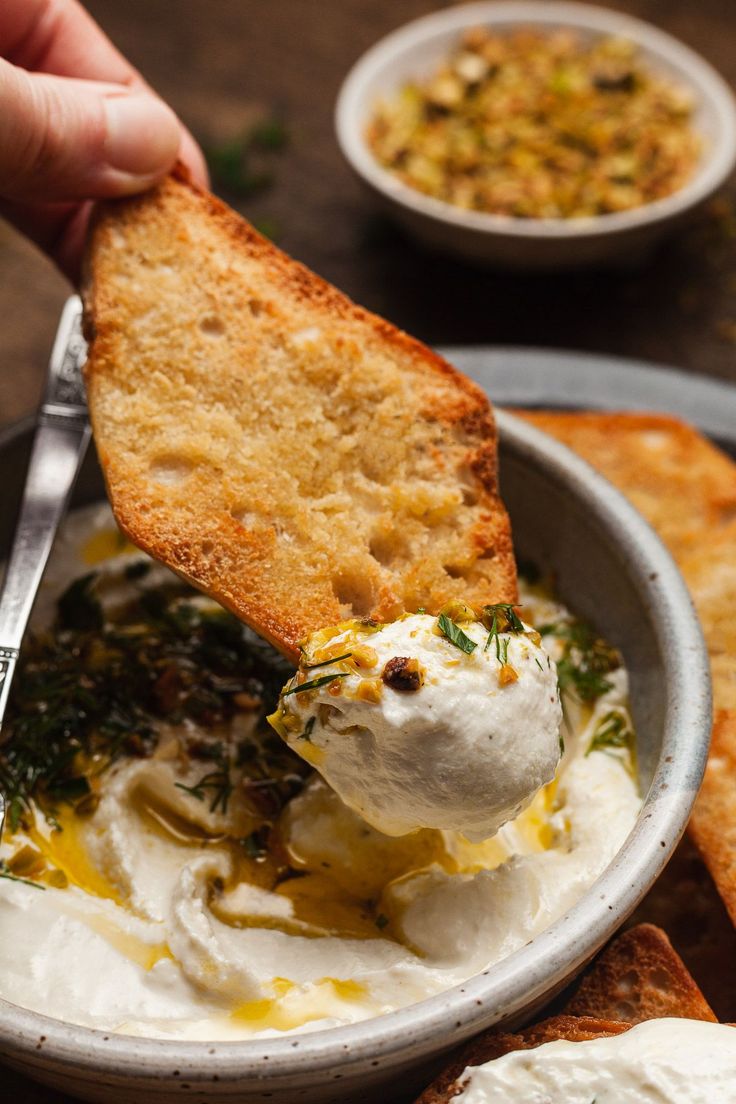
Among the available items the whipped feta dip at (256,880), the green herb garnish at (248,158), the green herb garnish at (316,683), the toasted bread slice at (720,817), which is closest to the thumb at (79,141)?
the whipped feta dip at (256,880)

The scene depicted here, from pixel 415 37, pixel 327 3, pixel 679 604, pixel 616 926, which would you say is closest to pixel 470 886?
pixel 616 926

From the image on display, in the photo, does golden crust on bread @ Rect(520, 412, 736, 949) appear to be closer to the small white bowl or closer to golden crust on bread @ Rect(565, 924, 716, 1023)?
golden crust on bread @ Rect(565, 924, 716, 1023)

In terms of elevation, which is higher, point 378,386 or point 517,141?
point 378,386

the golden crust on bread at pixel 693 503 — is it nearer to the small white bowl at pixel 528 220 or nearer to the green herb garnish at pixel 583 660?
the green herb garnish at pixel 583 660

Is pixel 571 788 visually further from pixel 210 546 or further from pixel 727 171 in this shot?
pixel 727 171

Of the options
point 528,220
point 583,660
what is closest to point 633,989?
point 583,660

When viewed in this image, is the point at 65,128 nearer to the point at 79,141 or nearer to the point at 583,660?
the point at 79,141

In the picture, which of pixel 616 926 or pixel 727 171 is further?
pixel 727 171
